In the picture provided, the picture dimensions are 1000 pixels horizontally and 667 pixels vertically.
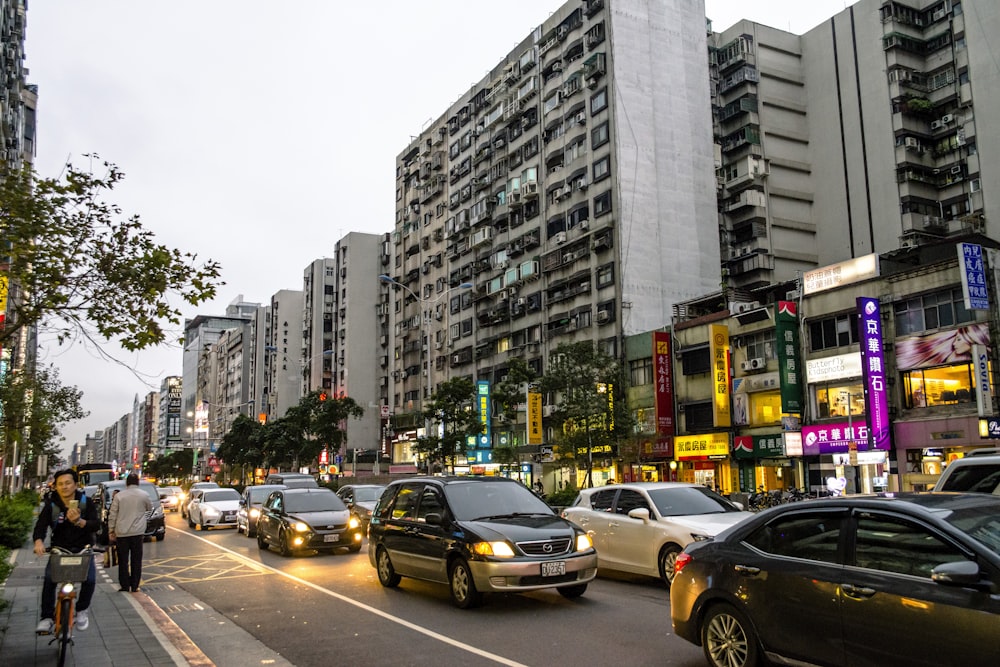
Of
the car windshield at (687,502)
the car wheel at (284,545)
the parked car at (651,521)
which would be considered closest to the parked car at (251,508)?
the car wheel at (284,545)

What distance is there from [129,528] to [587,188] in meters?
45.5

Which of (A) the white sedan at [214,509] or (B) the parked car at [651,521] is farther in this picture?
(A) the white sedan at [214,509]

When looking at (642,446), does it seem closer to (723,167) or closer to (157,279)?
(723,167)

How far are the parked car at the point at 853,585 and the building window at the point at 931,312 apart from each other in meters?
28.8

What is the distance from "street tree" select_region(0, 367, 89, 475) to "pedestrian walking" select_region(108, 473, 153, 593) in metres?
18.2

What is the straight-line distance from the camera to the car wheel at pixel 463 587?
10.4 meters

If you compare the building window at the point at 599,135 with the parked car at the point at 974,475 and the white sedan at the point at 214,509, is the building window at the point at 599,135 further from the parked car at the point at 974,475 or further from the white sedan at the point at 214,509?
the parked car at the point at 974,475

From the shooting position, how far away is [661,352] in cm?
4425

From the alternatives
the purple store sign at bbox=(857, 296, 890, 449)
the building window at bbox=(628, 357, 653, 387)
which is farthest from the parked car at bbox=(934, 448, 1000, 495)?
the building window at bbox=(628, 357, 653, 387)

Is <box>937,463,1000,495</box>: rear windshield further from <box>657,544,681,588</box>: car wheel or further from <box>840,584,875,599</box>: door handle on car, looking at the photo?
<box>657,544,681,588</box>: car wheel

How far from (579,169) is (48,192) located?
48825 millimetres

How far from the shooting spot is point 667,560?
1209 centimetres

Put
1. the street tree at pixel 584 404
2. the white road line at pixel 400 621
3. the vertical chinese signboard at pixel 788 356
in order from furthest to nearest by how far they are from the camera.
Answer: the street tree at pixel 584 404 → the vertical chinese signboard at pixel 788 356 → the white road line at pixel 400 621

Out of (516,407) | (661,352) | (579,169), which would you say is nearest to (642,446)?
(661,352)
